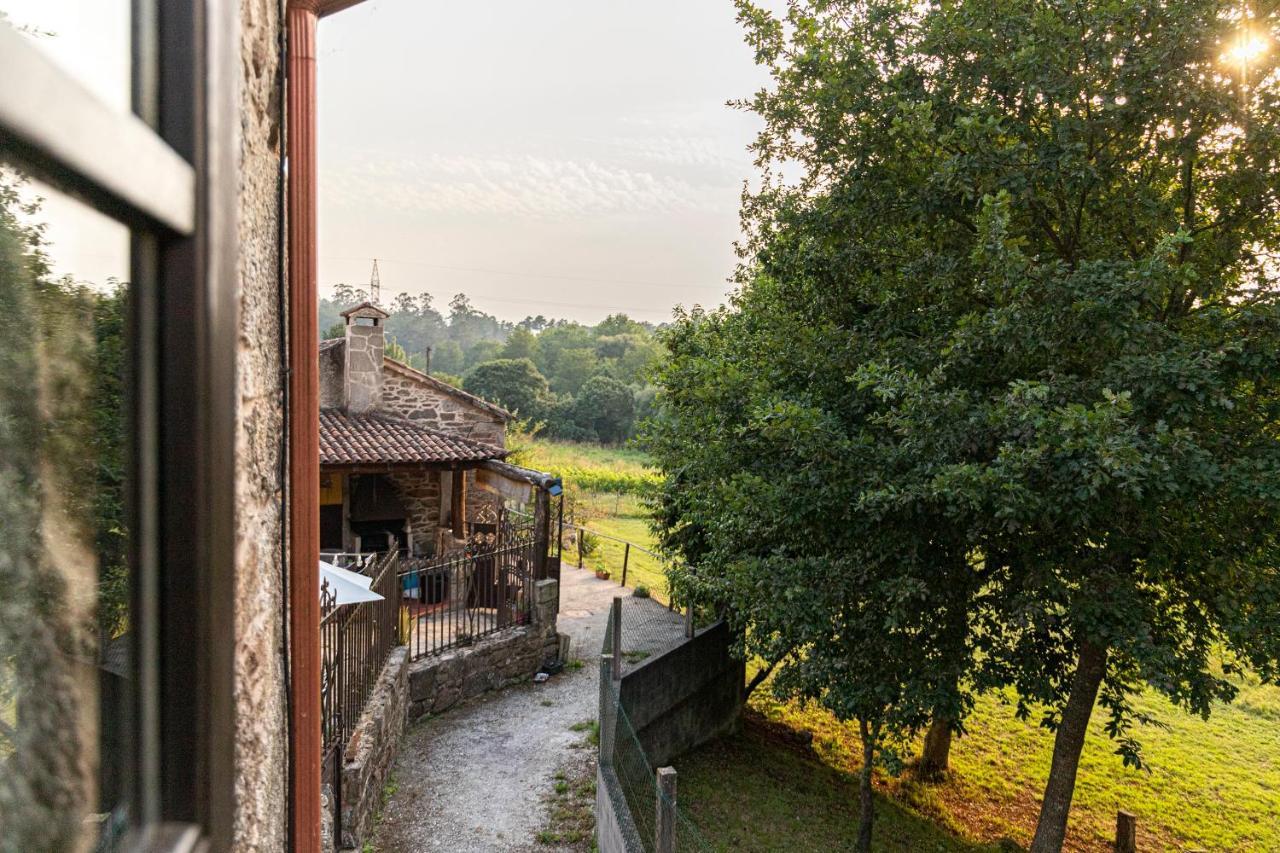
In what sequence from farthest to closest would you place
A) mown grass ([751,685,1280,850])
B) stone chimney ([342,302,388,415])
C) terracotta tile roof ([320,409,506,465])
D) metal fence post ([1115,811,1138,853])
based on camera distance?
stone chimney ([342,302,388,415]), terracotta tile roof ([320,409,506,465]), mown grass ([751,685,1280,850]), metal fence post ([1115,811,1138,853])

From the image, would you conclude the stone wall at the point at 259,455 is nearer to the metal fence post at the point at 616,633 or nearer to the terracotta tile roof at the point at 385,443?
the metal fence post at the point at 616,633

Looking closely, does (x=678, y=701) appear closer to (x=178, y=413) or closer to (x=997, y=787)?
(x=997, y=787)

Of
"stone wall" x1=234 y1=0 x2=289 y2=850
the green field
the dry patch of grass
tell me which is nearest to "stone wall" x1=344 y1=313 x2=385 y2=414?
the dry patch of grass

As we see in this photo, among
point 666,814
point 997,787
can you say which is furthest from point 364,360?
point 997,787

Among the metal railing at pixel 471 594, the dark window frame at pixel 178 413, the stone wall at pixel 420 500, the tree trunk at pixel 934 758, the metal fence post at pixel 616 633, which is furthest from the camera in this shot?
the stone wall at pixel 420 500

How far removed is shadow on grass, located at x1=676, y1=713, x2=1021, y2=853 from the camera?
7512 millimetres

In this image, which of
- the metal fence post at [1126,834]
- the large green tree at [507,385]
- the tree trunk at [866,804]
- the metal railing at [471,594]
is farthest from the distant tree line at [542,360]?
the metal fence post at [1126,834]

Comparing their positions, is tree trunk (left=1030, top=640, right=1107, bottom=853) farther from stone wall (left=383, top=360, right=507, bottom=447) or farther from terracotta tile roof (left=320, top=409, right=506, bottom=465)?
stone wall (left=383, top=360, right=507, bottom=447)

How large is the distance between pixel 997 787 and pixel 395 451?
9558 mm

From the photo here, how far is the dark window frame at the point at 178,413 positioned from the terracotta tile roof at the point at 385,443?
10.3m

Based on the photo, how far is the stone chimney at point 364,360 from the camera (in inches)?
481

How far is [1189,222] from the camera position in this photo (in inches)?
236

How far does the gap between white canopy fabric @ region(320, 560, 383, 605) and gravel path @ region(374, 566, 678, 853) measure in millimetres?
1845

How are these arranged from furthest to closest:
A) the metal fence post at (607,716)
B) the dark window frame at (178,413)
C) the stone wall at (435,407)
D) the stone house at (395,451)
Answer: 1. the stone wall at (435,407)
2. the stone house at (395,451)
3. the metal fence post at (607,716)
4. the dark window frame at (178,413)
